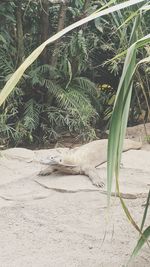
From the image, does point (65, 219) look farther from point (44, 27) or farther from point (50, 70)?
point (44, 27)

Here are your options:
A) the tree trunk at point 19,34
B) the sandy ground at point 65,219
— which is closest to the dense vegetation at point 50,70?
the tree trunk at point 19,34

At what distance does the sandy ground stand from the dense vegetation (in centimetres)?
133

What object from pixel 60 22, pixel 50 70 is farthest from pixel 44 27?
pixel 50 70

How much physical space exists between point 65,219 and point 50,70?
9.13 ft

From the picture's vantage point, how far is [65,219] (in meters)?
2.75

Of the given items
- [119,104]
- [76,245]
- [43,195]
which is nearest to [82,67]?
[43,195]

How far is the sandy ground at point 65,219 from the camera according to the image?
2.22 m

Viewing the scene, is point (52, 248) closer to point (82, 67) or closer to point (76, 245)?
point (76, 245)

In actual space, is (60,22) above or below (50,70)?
above

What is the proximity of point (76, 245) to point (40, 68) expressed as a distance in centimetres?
321

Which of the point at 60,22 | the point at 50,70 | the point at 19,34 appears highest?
the point at 60,22

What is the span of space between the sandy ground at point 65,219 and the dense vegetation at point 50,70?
4.36 ft

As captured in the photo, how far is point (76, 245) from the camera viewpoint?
2.38 m

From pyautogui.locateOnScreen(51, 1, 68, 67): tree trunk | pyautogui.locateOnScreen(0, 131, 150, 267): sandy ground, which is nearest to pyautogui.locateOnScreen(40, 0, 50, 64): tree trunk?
pyautogui.locateOnScreen(51, 1, 68, 67): tree trunk
